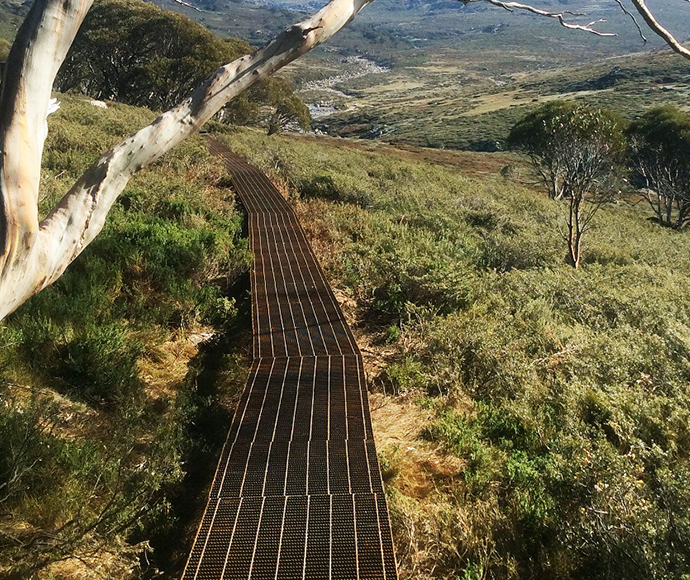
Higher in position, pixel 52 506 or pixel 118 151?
pixel 118 151

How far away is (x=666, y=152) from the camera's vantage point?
29188 millimetres

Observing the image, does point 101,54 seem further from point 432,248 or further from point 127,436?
point 127,436

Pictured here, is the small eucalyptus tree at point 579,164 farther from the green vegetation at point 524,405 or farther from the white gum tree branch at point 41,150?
the white gum tree branch at point 41,150

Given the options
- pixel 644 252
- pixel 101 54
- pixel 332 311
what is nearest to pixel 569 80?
pixel 101 54

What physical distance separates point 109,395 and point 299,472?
1.75 meters

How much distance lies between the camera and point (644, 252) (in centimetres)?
1430

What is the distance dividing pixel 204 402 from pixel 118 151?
2.73 meters

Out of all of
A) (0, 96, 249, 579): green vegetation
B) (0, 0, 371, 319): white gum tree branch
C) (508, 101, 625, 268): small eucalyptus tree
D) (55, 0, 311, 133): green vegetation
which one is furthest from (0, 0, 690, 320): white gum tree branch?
(55, 0, 311, 133): green vegetation

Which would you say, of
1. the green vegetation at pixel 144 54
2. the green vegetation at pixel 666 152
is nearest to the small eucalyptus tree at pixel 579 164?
the green vegetation at pixel 666 152

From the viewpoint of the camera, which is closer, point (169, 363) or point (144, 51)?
point (169, 363)

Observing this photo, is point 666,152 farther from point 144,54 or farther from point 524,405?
point 144,54

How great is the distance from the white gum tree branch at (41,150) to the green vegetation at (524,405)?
236 centimetres

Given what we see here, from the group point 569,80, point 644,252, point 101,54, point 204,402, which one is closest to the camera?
point 204,402

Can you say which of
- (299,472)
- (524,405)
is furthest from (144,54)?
(299,472)
